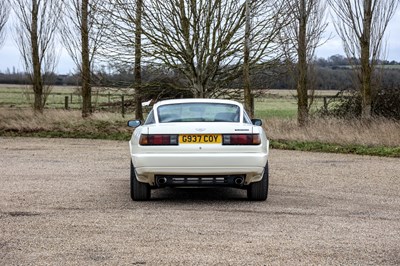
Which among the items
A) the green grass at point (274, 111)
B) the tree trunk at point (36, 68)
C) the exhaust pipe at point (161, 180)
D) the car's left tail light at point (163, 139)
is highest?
the tree trunk at point (36, 68)

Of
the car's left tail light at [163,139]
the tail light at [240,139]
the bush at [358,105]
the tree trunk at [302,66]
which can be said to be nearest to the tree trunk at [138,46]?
the tree trunk at [302,66]

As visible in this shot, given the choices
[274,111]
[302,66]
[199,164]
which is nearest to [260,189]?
[199,164]

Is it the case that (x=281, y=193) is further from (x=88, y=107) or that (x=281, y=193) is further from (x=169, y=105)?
(x=88, y=107)

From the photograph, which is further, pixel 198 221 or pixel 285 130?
pixel 285 130

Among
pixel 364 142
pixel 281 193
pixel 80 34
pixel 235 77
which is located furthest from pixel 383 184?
pixel 80 34

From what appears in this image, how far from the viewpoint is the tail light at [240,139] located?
27.3ft

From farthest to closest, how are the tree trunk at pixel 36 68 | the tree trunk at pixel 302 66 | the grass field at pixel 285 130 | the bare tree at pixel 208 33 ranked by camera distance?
the tree trunk at pixel 36 68 → the tree trunk at pixel 302 66 → the bare tree at pixel 208 33 → the grass field at pixel 285 130

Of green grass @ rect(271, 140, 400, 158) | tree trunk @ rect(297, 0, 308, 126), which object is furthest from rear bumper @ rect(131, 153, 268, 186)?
tree trunk @ rect(297, 0, 308, 126)

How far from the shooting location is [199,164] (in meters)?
8.27

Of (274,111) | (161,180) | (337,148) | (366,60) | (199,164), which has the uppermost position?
(366,60)

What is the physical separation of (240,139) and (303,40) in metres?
14.7

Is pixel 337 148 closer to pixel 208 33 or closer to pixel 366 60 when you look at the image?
pixel 366 60

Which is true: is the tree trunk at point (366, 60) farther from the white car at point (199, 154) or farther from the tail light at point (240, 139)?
the tail light at point (240, 139)

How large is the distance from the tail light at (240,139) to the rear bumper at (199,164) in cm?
14
